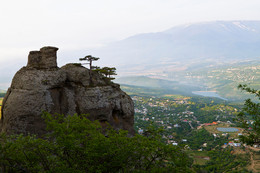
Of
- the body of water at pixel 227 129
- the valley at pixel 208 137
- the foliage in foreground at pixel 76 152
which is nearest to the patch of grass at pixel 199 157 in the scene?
the valley at pixel 208 137

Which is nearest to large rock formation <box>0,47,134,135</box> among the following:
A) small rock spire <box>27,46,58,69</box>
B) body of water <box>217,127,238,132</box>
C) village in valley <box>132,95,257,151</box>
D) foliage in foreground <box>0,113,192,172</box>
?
small rock spire <box>27,46,58,69</box>

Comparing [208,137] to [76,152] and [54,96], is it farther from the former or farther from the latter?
[76,152]

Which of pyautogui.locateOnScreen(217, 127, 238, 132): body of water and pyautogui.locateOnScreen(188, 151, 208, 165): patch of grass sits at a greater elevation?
pyautogui.locateOnScreen(188, 151, 208, 165): patch of grass

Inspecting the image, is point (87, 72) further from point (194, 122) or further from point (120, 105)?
point (194, 122)

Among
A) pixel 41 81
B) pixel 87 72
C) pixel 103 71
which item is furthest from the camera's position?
pixel 103 71

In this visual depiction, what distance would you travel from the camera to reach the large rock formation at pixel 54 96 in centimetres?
2192

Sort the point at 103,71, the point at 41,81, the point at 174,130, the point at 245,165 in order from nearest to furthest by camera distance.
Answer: the point at 41,81 < the point at 103,71 < the point at 245,165 < the point at 174,130

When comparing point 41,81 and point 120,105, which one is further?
point 120,105

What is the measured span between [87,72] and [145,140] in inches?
637

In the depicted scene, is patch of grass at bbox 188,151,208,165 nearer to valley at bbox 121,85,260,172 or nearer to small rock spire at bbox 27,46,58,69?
valley at bbox 121,85,260,172

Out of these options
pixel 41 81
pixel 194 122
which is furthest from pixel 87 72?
pixel 194 122

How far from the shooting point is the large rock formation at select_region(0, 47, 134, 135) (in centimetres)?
2192

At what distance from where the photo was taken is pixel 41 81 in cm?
2362

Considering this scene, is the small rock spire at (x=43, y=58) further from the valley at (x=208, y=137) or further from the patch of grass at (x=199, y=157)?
the patch of grass at (x=199, y=157)
